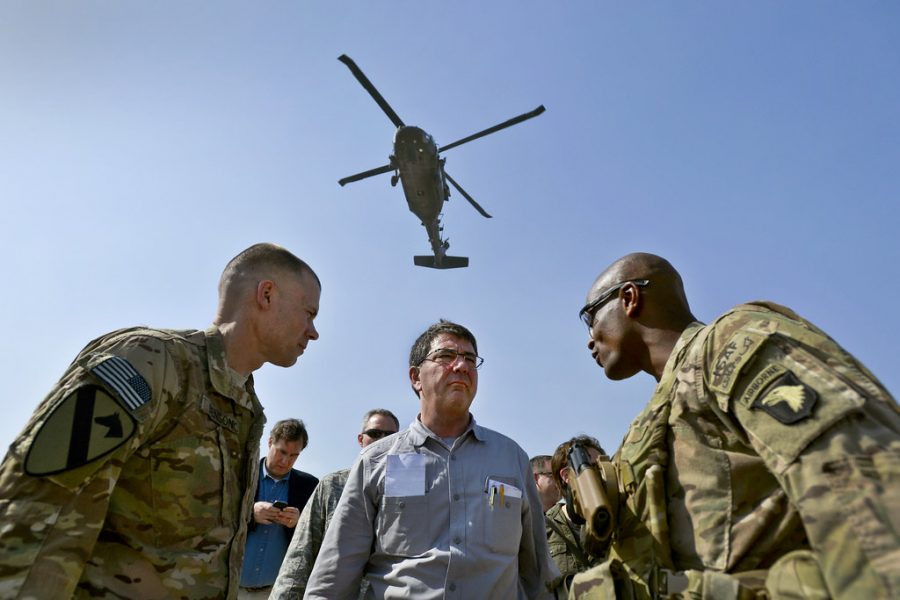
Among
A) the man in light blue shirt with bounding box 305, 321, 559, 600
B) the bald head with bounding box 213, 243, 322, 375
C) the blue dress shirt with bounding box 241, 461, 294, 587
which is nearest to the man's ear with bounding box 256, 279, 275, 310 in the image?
the bald head with bounding box 213, 243, 322, 375

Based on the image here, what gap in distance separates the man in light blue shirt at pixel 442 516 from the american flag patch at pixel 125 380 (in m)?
1.43

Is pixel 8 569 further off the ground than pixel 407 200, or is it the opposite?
pixel 407 200

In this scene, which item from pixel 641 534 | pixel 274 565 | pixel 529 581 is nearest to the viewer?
pixel 641 534

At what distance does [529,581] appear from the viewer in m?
3.74

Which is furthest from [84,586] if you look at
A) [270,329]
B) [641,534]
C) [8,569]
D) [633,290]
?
[633,290]

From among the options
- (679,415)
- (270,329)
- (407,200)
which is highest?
(407,200)

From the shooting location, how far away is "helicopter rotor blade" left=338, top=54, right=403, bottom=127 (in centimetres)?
1622

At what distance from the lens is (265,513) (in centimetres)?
553

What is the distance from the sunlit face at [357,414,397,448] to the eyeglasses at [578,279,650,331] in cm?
315

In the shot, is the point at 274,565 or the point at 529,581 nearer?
the point at 529,581

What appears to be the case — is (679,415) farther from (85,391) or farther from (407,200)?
(407,200)

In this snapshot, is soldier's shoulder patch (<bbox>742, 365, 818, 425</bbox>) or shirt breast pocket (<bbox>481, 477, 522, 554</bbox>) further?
shirt breast pocket (<bbox>481, 477, 522, 554</bbox>)

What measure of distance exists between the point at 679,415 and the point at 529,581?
193 cm

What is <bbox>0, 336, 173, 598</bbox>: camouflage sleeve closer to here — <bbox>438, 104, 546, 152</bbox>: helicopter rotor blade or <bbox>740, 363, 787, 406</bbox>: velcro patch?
<bbox>740, 363, 787, 406</bbox>: velcro patch
